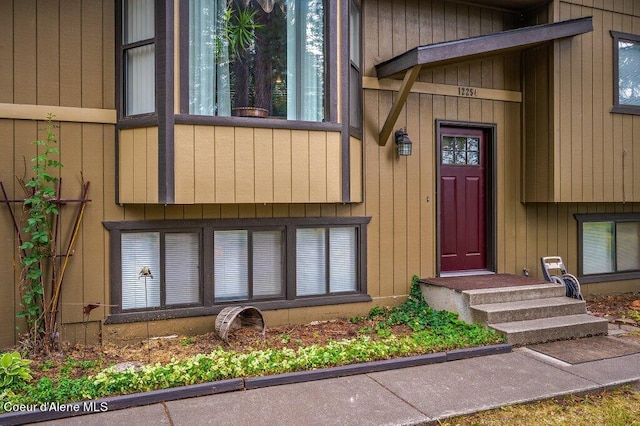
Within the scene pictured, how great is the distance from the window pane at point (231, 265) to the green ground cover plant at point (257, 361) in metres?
0.73

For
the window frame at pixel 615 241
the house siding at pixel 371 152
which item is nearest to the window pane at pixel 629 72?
the house siding at pixel 371 152

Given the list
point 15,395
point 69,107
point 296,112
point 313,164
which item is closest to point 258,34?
point 296,112

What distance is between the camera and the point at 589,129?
670 cm

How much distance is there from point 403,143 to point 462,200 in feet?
4.54

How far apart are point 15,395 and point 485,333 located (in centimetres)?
420

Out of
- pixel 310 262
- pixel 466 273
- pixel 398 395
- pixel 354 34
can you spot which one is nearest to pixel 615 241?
pixel 466 273

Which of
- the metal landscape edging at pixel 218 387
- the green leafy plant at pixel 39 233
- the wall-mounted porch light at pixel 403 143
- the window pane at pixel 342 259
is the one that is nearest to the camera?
the metal landscape edging at pixel 218 387

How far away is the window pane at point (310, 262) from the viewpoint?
5.68m

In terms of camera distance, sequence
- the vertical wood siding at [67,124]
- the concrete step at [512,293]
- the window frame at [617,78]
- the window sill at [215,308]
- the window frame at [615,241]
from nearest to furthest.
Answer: the vertical wood siding at [67,124]
the window sill at [215,308]
the concrete step at [512,293]
the window frame at [617,78]
the window frame at [615,241]

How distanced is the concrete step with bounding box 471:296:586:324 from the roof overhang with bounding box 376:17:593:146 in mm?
2352

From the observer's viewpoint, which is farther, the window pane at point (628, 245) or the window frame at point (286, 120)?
the window pane at point (628, 245)

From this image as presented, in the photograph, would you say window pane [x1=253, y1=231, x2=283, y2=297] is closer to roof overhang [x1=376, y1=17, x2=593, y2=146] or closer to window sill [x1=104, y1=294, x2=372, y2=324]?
window sill [x1=104, y1=294, x2=372, y2=324]

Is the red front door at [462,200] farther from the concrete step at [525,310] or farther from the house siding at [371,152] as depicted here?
the concrete step at [525,310]

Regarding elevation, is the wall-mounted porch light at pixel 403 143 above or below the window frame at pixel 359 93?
below
